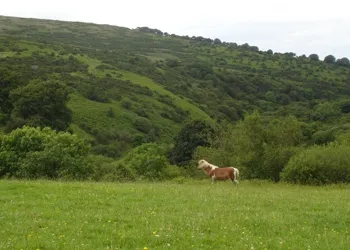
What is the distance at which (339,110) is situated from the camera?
419 feet

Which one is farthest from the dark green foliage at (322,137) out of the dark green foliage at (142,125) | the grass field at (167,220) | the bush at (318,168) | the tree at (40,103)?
the grass field at (167,220)

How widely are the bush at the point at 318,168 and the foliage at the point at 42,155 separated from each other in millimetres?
15016

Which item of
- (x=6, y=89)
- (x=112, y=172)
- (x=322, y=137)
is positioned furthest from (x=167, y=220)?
(x=322, y=137)

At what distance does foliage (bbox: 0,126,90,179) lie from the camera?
1344 inches

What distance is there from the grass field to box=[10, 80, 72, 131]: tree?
51510 millimetres

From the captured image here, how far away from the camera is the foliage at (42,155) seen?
34.1 metres

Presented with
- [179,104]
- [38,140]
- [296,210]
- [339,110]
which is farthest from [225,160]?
[339,110]

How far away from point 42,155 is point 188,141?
148 ft

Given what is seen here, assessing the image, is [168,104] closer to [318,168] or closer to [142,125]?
[142,125]

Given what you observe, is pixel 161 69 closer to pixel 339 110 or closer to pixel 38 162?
pixel 339 110

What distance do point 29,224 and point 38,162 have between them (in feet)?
72.0

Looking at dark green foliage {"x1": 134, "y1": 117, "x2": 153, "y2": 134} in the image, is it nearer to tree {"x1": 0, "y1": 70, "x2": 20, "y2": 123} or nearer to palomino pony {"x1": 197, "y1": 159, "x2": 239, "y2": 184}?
tree {"x1": 0, "y1": 70, "x2": 20, "y2": 123}

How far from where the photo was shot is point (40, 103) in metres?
70.9

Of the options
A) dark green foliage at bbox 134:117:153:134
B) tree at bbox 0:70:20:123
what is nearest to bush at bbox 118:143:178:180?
tree at bbox 0:70:20:123
